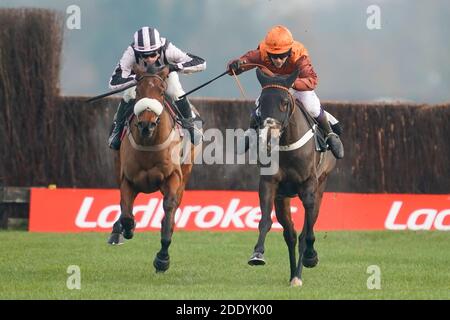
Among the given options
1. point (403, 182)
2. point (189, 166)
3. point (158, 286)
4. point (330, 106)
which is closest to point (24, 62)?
point (330, 106)

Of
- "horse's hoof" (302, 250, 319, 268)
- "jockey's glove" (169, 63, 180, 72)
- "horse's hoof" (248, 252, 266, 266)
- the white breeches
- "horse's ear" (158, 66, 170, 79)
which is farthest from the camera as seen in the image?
"jockey's glove" (169, 63, 180, 72)

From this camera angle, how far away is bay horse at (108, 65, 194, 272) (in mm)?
12727

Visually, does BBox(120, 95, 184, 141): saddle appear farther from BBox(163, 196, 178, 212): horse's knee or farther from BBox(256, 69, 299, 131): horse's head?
BBox(256, 69, 299, 131): horse's head

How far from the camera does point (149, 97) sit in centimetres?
1254

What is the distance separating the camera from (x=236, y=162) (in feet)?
80.2

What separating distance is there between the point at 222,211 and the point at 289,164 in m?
9.55

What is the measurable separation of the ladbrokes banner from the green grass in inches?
29.7

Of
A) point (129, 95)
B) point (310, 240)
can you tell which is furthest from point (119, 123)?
point (310, 240)

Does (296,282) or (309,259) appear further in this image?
(309,259)

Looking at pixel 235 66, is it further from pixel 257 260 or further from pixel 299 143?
pixel 257 260

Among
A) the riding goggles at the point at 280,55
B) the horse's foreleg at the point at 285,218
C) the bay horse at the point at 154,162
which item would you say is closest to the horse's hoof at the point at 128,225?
the bay horse at the point at 154,162

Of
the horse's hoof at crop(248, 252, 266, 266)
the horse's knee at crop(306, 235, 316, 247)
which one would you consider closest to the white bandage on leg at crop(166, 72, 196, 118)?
the horse's knee at crop(306, 235, 316, 247)

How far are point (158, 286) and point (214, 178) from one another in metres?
12.6
